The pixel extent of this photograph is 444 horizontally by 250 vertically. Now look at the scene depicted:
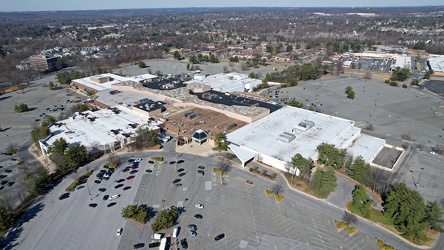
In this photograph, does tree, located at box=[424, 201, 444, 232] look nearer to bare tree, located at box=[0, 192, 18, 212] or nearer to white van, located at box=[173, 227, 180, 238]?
white van, located at box=[173, 227, 180, 238]

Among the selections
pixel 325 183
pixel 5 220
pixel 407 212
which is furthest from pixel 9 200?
pixel 407 212

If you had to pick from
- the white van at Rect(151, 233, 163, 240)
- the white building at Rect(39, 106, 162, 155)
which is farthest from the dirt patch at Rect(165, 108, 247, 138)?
the white van at Rect(151, 233, 163, 240)

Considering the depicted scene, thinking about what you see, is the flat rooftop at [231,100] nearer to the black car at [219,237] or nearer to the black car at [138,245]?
the black car at [219,237]

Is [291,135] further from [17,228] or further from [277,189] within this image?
[17,228]

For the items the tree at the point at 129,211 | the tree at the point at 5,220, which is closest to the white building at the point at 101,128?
the tree at the point at 5,220

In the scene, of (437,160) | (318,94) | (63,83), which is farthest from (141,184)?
(63,83)
